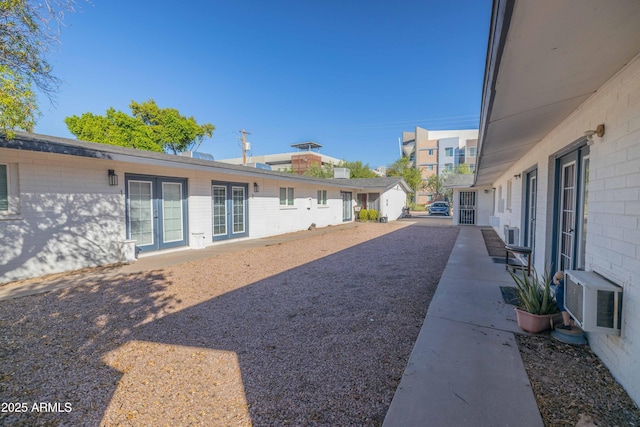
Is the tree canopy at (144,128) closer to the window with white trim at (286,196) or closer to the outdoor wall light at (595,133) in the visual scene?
the window with white trim at (286,196)

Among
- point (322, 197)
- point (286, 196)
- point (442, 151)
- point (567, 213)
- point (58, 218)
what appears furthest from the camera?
point (442, 151)

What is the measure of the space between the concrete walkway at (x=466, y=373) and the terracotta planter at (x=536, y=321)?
155 millimetres

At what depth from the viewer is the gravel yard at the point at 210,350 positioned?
219 cm

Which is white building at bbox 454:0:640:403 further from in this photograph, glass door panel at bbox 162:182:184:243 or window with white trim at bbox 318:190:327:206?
window with white trim at bbox 318:190:327:206

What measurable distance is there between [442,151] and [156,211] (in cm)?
4980

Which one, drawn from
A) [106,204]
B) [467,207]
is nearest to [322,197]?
[467,207]

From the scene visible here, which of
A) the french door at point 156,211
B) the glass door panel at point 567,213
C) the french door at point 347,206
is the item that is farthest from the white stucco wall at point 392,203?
the glass door panel at point 567,213

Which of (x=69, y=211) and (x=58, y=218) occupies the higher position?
(x=69, y=211)

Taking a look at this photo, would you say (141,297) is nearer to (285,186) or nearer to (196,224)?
(196,224)

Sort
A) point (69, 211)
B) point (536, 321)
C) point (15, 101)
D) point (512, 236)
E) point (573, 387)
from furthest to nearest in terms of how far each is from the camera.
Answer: point (512, 236) < point (69, 211) < point (15, 101) < point (536, 321) < point (573, 387)

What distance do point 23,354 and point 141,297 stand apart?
1.84 meters

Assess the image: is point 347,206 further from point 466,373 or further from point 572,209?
point 466,373

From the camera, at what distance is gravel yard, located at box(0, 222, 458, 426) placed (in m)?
2.19

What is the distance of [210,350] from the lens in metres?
3.10
